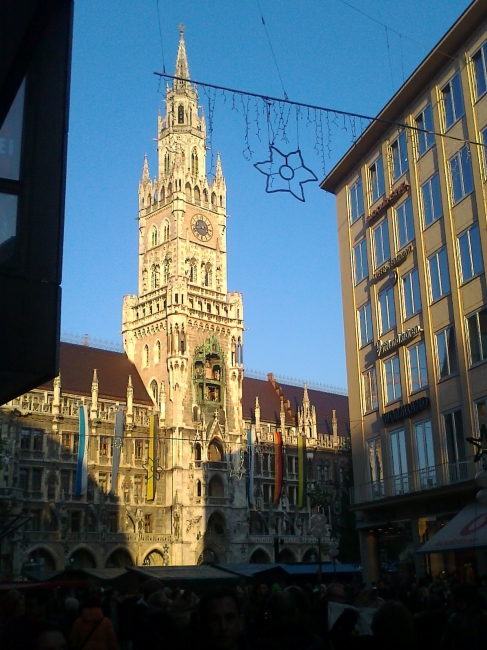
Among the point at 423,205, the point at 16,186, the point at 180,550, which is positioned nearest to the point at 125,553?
the point at 180,550

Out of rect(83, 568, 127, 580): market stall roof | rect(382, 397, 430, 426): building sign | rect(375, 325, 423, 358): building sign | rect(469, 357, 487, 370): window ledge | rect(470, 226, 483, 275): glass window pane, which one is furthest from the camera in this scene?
rect(83, 568, 127, 580): market stall roof

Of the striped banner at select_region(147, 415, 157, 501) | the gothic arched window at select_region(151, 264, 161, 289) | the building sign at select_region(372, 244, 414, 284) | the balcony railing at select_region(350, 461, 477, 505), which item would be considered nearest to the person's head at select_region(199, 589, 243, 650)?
the balcony railing at select_region(350, 461, 477, 505)

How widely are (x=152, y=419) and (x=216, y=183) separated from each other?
88.9ft

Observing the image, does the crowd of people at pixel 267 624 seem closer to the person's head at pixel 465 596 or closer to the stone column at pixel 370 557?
the person's head at pixel 465 596

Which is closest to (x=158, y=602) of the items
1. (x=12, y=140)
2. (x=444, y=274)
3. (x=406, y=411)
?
(x=12, y=140)

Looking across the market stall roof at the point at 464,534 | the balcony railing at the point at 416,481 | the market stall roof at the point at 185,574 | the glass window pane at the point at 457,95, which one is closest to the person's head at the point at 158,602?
the market stall roof at the point at 464,534

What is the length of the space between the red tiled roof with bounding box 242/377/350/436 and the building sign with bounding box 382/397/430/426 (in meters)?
46.9

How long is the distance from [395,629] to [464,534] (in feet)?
52.1

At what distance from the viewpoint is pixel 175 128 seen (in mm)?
78250

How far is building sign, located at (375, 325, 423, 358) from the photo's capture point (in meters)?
27.9

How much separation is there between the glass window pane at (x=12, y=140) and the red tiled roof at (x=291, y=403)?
66.4 m

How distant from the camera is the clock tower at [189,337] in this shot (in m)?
64.8

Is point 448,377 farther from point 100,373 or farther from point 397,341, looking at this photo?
point 100,373

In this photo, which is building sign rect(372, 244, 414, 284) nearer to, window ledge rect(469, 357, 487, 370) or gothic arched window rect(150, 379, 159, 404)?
window ledge rect(469, 357, 487, 370)
